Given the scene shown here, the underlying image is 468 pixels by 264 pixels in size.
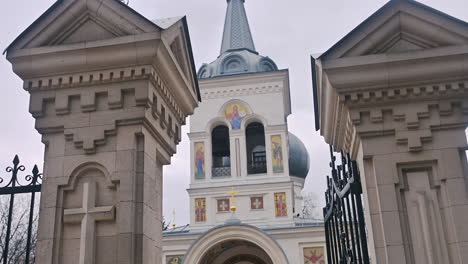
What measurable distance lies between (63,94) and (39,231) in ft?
3.86

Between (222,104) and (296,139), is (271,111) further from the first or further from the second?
(296,139)

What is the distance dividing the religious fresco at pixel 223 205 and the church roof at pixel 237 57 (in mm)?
7009

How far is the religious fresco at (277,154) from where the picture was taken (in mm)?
25922

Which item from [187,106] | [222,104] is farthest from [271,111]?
[187,106]

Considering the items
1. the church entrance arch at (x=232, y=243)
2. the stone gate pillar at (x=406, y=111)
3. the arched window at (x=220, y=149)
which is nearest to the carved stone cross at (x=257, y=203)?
the arched window at (x=220, y=149)

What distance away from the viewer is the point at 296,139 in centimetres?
3269

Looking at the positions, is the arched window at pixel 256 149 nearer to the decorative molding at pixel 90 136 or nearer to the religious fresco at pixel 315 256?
the religious fresco at pixel 315 256

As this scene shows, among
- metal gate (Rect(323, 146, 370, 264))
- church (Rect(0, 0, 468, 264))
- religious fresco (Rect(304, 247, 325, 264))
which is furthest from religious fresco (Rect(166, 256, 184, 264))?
church (Rect(0, 0, 468, 264))

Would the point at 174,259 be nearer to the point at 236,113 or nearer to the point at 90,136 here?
the point at 236,113

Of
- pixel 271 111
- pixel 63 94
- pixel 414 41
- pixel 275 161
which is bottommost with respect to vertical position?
pixel 63 94

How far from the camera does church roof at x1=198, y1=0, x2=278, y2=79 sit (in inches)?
1134

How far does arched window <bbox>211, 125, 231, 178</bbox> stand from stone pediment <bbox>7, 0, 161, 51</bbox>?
22322mm


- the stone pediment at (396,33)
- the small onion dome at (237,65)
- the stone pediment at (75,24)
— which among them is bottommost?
the stone pediment at (396,33)

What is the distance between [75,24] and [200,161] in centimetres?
2201
